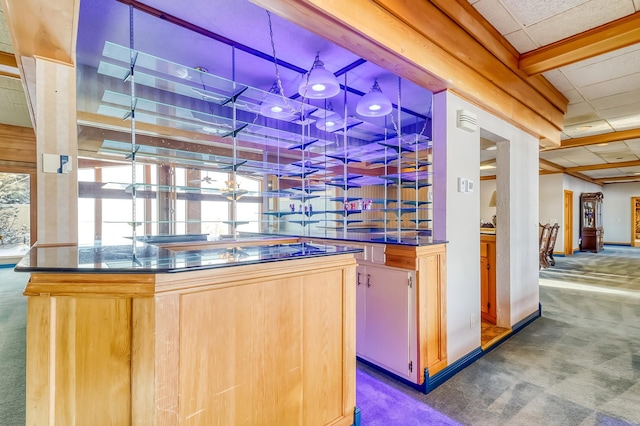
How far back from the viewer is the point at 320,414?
62.5 inches

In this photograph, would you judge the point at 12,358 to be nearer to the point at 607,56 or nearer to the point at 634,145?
the point at 607,56

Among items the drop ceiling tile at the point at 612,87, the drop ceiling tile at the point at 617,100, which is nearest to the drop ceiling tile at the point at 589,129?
the drop ceiling tile at the point at 617,100

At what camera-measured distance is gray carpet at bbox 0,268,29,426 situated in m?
1.92

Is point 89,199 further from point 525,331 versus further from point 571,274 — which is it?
point 571,274

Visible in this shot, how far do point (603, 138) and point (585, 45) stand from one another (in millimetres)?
4409

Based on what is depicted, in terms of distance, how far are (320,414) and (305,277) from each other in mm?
732

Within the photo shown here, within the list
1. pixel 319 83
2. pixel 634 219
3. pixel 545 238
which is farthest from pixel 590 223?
pixel 319 83

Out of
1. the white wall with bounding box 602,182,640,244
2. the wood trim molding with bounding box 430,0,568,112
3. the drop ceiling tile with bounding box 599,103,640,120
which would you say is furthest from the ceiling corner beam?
the white wall with bounding box 602,182,640,244

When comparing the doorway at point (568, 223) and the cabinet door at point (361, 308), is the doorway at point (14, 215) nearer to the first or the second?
the cabinet door at point (361, 308)

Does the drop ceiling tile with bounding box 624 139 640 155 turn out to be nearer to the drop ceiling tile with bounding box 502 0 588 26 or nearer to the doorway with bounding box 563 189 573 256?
the doorway with bounding box 563 189 573 256

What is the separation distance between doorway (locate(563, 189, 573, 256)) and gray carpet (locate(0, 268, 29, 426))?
40.0 feet

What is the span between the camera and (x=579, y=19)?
2.34 metres

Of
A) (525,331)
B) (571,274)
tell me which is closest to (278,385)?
(525,331)

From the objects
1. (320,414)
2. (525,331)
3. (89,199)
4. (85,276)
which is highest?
(89,199)
